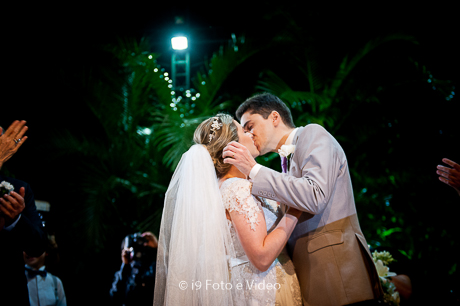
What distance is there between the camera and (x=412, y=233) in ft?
18.7

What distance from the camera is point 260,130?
3.17 metres

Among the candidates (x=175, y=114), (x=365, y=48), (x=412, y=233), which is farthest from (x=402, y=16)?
(x=175, y=114)

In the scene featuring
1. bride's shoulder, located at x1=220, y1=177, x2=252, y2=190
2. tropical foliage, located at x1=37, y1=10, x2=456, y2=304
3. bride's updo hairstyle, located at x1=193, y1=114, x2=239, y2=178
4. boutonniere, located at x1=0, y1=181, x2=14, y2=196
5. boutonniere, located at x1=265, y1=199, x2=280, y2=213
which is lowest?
boutonniere, located at x1=265, y1=199, x2=280, y2=213

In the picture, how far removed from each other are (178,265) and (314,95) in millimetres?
3832

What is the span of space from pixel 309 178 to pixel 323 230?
0.38m

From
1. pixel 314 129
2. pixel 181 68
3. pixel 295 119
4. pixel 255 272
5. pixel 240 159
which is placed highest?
pixel 181 68

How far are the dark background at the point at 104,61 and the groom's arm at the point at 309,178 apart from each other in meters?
3.49

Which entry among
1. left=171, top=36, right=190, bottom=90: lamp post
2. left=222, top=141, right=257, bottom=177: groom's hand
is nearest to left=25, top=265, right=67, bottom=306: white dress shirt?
left=222, top=141, right=257, bottom=177: groom's hand

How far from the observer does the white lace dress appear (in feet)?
7.82

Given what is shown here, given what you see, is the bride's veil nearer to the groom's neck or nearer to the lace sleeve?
the lace sleeve

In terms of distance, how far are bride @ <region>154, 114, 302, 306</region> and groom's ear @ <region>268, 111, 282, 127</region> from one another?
80 cm

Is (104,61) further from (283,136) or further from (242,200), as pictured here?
(242,200)

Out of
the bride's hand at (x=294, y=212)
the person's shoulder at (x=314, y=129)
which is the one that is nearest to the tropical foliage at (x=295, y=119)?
the person's shoulder at (x=314, y=129)

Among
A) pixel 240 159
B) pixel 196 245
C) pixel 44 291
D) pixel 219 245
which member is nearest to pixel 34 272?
pixel 44 291
